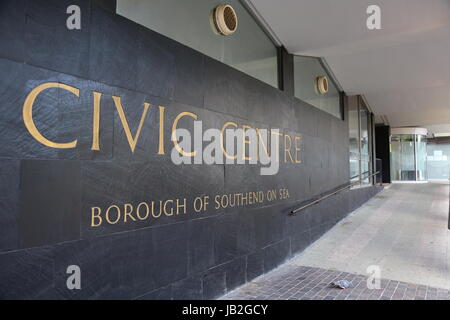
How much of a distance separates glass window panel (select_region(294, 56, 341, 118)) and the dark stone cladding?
74.9 inches

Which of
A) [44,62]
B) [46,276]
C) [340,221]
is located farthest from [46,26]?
[340,221]

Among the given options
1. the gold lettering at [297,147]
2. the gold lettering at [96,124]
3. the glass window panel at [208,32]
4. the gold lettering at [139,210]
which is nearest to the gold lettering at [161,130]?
the gold lettering at [139,210]

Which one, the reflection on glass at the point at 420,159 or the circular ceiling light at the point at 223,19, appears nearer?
the circular ceiling light at the point at 223,19

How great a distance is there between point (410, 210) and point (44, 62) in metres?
9.18

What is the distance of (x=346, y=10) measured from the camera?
4074 mm

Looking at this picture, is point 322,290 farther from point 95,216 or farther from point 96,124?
point 96,124

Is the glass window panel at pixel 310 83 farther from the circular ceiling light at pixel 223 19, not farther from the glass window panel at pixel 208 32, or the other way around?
the circular ceiling light at pixel 223 19

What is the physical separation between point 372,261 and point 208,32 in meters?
3.73

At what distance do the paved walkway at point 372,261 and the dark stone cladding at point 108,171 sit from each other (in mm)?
572

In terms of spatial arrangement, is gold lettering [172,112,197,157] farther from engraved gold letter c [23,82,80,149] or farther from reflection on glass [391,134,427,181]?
reflection on glass [391,134,427,181]

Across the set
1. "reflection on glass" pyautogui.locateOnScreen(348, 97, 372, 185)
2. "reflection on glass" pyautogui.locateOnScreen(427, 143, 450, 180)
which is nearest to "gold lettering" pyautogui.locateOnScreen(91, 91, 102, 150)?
"reflection on glass" pyautogui.locateOnScreen(348, 97, 372, 185)

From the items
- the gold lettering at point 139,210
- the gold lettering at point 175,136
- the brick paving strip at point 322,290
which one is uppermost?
the gold lettering at point 175,136

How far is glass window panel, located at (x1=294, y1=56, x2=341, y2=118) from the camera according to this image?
19.3ft

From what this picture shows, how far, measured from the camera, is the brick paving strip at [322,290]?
3.56 m
